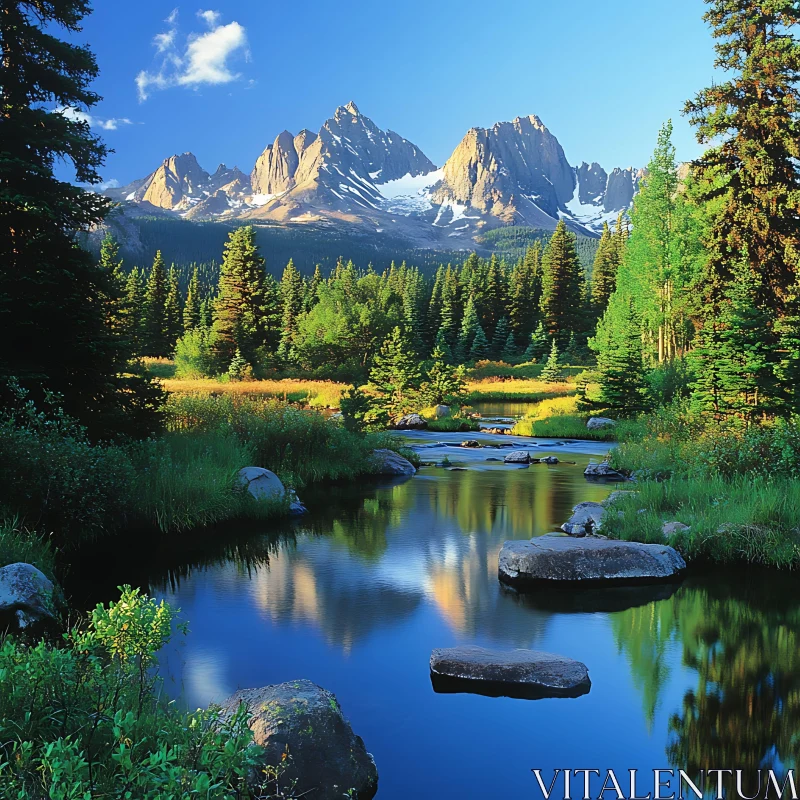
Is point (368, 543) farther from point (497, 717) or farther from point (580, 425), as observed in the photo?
point (580, 425)

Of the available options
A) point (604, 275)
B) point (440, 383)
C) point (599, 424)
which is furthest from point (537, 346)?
point (599, 424)

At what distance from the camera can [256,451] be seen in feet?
52.8

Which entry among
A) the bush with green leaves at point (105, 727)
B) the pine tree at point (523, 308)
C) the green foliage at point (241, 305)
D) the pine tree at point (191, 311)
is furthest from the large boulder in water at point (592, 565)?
the pine tree at point (523, 308)

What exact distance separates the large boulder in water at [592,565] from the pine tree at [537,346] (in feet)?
191

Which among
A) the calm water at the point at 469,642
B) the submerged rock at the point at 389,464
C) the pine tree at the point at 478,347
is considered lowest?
the calm water at the point at 469,642

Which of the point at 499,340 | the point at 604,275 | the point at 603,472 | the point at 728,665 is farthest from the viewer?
the point at 499,340

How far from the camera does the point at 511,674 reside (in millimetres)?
6480

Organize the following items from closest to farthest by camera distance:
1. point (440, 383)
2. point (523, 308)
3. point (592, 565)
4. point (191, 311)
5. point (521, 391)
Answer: point (592, 565), point (440, 383), point (521, 391), point (191, 311), point (523, 308)

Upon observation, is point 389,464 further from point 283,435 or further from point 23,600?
point 23,600

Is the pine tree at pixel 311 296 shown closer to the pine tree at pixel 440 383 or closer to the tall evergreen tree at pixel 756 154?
the pine tree at pixel 440 383

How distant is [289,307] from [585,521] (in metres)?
56.8

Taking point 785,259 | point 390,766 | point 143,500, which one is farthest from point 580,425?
point 390,766

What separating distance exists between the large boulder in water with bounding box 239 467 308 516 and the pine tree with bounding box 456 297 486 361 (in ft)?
179

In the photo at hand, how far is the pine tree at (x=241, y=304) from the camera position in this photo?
1731 inches
